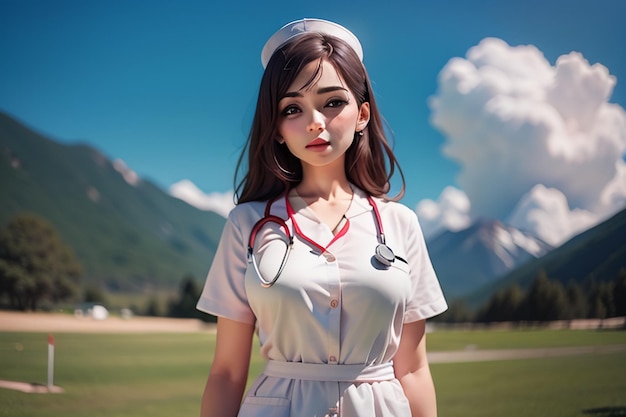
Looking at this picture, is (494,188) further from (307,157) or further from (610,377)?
(307,157)

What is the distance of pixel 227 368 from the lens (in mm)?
1353

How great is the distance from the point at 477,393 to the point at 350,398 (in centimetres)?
341

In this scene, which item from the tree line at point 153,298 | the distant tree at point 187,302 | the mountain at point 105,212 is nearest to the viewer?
the tree line at point 153,298

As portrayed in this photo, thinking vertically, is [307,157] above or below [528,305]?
below

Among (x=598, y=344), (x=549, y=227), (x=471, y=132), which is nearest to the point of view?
(x=598, y=344)

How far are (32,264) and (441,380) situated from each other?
12.7 feet

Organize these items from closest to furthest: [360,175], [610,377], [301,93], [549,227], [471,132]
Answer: [301,93] < [360,175] < [610,377] < [549,227] < [471,132]

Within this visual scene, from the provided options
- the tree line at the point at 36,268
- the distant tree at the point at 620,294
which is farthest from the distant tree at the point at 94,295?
the distant tree at the point at 620,294

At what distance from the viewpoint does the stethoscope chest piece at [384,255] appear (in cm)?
130

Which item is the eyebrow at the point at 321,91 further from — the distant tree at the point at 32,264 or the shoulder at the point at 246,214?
the distant tree at the point at 32,264

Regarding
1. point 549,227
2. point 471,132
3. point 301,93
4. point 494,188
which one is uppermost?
point 471,132

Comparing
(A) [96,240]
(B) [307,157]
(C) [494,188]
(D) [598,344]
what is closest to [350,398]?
(B) [307,157]

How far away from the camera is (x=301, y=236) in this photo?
1354 mm

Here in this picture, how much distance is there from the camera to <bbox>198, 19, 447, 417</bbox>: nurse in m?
1.27
